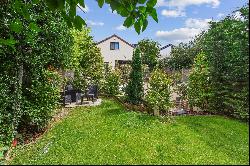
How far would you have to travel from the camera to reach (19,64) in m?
14.9

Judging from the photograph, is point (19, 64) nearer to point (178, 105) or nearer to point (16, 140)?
point (16, 140)

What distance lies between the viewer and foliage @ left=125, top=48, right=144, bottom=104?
86.6ft

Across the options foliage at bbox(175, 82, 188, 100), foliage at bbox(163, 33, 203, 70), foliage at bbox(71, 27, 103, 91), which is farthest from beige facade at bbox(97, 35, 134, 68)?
foliage at bbox(175, 82, 188, 100)

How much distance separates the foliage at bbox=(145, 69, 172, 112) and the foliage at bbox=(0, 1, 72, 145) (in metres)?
5.46

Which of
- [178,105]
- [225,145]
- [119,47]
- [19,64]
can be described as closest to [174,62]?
[119,47]

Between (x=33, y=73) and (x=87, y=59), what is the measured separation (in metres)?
20.3

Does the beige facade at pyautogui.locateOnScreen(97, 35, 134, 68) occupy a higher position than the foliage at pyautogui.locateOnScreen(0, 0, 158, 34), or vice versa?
the beige facade at pyautogui.locateOnScreen(97, 35, 134, 68)

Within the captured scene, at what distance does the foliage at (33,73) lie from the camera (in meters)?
14.0

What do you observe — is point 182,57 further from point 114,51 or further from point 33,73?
point 33,73

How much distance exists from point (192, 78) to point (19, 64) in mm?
13109

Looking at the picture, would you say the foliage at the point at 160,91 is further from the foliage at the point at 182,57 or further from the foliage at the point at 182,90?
the foliage at the point at 182,57

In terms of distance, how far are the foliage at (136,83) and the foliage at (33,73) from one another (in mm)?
8024

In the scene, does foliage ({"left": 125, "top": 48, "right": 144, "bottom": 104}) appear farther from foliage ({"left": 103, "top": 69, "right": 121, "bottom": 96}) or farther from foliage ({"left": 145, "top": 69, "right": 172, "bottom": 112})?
foliage ({"left": 145, "top": 69, "right": 172, "bottom": 112})

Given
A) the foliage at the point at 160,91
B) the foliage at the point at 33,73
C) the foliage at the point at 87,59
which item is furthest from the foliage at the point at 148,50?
the foliage at the point at 33,73
